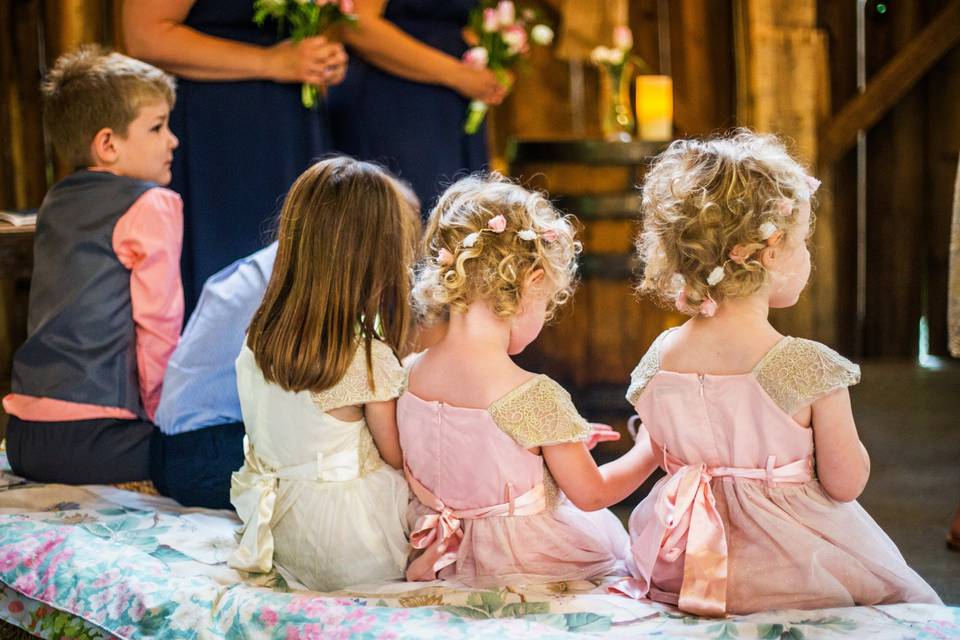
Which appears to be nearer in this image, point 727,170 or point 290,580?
point 727,170

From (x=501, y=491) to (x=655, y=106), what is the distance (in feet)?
8.29

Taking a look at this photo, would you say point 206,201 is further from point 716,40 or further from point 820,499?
point 716,40

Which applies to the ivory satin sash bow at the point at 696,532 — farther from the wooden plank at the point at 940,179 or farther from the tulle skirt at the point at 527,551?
the wooden plank at the point at 940,179

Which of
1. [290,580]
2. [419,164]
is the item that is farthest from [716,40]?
[290,580]

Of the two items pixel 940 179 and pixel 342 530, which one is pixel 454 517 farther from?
Result: pixel 940 179

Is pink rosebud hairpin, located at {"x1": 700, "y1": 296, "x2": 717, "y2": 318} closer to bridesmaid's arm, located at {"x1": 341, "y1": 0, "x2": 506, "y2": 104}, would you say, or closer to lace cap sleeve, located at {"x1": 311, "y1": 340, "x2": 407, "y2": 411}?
lace cap sleeve, located at {"x1": 311, "y1": 340, "x2": 407, "y2": 411}

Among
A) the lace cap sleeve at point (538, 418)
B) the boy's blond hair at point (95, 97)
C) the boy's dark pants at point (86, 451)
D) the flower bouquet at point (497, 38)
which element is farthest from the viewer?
the flower bouquet at point (497, 38)

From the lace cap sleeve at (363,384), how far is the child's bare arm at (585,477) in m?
0.30

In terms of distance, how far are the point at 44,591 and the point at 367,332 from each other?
2.35ft

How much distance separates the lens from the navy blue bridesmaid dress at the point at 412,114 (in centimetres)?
293

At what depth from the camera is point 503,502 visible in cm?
195

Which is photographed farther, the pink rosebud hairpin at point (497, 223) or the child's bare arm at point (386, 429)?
the child's bare arm at point (386, 429)

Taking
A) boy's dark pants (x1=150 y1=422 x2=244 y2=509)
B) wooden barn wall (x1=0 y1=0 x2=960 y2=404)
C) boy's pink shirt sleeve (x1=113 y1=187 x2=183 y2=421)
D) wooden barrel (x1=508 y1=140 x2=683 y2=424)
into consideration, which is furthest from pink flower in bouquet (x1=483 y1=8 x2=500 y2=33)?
wooden barn wall (x1=0 y1=0 x2=960 y2=404)

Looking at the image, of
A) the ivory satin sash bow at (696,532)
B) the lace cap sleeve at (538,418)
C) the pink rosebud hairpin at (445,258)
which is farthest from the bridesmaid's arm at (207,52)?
the ivory satin sash bow at (696,532)
